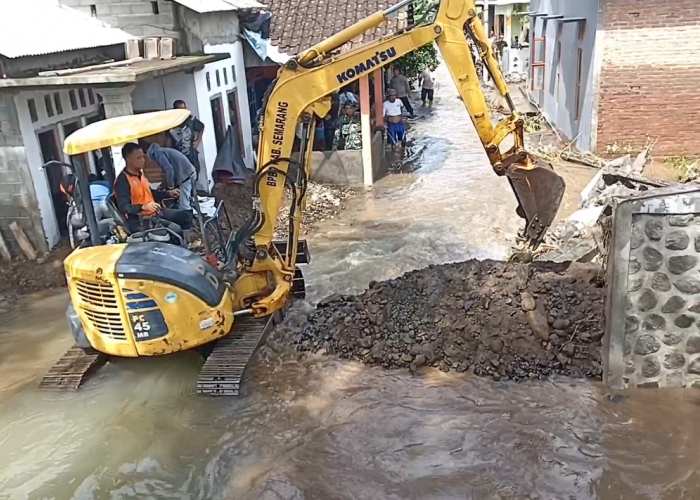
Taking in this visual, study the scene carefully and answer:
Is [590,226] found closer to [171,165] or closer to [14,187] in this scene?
[171,165]

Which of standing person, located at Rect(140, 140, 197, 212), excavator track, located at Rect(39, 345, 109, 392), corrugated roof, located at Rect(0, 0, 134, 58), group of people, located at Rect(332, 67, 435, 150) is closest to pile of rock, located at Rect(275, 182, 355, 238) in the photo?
group of people, located at Rect(332, 67, 435, 150)

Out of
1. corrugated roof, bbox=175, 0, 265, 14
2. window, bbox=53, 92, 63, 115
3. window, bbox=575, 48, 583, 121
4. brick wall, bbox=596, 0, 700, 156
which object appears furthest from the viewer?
Result: window, bbox=575, 48, 583, 121

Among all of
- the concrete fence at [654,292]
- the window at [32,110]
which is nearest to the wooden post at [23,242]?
the window at [32,110]

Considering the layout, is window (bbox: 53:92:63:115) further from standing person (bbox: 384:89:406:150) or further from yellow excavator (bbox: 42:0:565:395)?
standing person (bbox: 384:89:406:150)

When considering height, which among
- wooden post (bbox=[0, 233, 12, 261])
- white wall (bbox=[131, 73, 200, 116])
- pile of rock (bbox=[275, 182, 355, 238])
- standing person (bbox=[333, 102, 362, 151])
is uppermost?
white wall (bbox=[131, 73, 200, 116])

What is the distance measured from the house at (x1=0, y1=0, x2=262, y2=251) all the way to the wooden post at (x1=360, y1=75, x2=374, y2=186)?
276 cm

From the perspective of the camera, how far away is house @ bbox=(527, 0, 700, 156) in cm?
1261

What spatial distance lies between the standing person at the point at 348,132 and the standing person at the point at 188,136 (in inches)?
142

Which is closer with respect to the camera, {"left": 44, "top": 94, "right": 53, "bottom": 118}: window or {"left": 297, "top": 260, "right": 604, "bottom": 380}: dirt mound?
{"left": 297, "top": 260, "right": 604, "bottom": 380}: dirt mound

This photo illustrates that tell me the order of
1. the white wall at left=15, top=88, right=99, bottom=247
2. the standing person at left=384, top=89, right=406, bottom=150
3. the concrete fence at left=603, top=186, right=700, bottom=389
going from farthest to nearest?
1. the standing person at left=384, top=89, right=406, bottom=150
2. the white wall at left=15, top=88, right=99, bottom=247
3. the concrete fence at left=603, top=186, right=700, bottom=389

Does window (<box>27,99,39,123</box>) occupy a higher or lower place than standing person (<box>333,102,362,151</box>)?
higher

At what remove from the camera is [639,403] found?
573cm

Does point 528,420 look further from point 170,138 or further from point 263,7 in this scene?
point 263,7

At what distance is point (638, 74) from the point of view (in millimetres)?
13047
